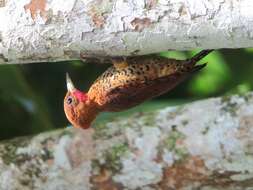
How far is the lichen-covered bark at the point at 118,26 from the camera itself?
212 centimetres

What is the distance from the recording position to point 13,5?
226 centimetres

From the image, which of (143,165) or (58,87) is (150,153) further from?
(58,87)

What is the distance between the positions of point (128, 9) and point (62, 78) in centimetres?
252

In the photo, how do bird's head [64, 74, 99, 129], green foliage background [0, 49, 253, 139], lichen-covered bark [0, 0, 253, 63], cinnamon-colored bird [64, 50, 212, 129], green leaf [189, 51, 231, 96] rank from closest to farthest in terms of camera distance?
lichen-covered bark [0, 0, 253, 63] < cinnamon-colored bird [64, 50, 212, 129] < bird's head [64, 74, 99, 129] < green foliage background [0, 49, 253, 139] < green leaf [189, 51, 231, 96]

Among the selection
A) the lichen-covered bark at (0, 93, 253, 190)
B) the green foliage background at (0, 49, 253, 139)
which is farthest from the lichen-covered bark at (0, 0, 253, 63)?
the green foliage background at (0, 49, 253, 139)

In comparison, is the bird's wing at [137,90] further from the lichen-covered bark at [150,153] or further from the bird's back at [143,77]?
the lichen-covered bark at [150,153]

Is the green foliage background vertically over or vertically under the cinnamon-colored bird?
under

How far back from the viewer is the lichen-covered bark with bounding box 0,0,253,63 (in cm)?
212

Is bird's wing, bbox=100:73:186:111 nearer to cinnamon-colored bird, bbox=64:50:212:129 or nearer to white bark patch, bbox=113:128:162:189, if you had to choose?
cinnamon-colored bird, bbox=64:50:212:129

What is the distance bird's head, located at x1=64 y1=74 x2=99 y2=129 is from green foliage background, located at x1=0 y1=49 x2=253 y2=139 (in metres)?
0.73

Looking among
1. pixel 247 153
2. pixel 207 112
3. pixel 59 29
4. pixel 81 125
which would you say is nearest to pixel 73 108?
pixel 81 125

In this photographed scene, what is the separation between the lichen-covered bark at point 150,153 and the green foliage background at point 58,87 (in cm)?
82

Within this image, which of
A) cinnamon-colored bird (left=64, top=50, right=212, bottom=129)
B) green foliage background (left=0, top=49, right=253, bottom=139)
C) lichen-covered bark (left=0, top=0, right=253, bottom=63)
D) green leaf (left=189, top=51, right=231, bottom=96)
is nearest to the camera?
lichen-covered bark (left=0, top=0, right=253, bottom=63)

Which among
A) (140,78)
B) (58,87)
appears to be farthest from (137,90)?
(58,87)
